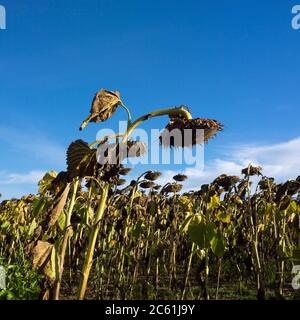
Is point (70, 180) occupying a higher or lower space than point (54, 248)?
higher

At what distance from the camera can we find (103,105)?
237 centimetres

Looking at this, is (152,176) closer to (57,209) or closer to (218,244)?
A: (218,244)

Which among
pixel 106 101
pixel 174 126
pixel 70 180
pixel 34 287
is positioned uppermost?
pixel 106 101

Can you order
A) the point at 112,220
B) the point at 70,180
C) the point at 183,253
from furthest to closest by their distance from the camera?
Result: the point at 183,253
the point at 112,220
the point at 70,180

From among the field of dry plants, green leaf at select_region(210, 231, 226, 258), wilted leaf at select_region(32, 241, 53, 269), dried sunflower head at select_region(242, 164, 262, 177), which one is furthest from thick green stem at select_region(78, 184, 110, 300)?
dried sunflower head at select_region(242, 164, 262, 177)

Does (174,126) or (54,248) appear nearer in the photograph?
(174,126)

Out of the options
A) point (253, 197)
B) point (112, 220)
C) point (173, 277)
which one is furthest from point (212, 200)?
point (112, 220)

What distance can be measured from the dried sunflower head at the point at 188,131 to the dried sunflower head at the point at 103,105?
0.35 meters

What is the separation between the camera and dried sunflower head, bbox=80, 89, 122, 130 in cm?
235

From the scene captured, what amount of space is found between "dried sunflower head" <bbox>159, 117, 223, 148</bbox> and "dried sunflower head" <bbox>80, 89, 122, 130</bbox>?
351 millimetres
